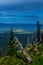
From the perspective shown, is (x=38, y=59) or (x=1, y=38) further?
(x=1, y=38)

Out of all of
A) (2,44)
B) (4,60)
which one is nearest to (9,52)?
(4,60)

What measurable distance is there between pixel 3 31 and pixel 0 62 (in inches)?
210

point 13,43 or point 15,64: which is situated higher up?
point 13,43

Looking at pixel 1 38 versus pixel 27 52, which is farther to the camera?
A: pixel 1 38

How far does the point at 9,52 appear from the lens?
4828 mm

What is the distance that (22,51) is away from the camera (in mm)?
4660

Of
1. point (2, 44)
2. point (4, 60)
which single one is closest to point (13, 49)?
point (4, 60)

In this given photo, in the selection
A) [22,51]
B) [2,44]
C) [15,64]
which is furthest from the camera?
[2,44]

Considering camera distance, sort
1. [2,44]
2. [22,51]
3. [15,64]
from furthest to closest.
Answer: [2,44], [22,51], [15,64]

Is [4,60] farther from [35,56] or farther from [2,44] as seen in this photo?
[2,44]

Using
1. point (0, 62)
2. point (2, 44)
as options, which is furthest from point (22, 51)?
point (2, 44)

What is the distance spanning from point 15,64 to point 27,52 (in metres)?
0.66

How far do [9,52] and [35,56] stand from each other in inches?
21.2

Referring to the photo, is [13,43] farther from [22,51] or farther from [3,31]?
[3,31]
